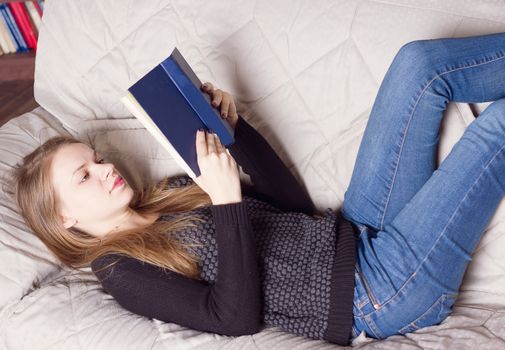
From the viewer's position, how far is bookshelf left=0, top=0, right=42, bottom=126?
2.25 meters

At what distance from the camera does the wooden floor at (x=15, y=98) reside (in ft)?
7.44

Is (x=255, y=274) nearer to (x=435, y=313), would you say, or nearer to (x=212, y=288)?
(x=212, y=288)

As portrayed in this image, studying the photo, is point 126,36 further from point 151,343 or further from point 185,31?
point 151,343

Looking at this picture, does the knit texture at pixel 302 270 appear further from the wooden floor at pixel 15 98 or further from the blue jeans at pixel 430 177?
the wooden floor at pixel 15 98

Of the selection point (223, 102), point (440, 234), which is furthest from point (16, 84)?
point (440, 234)

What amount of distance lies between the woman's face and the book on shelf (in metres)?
1.43

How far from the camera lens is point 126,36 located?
1352 mm

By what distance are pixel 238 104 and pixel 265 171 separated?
0.73ft

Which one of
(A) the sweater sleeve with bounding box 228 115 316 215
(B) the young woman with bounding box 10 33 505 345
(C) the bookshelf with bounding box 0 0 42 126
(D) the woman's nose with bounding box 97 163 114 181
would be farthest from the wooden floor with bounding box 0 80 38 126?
(A) the sweater sleeve with bounding box 228 115 316 215

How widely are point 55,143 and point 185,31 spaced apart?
0.44 m

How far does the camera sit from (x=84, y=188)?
3.37ft

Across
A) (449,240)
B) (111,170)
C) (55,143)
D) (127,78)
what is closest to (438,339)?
(449,240)

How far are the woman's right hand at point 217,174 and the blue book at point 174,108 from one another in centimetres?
2

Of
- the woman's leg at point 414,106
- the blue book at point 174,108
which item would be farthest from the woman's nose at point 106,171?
the woman's leg at point 414,106
